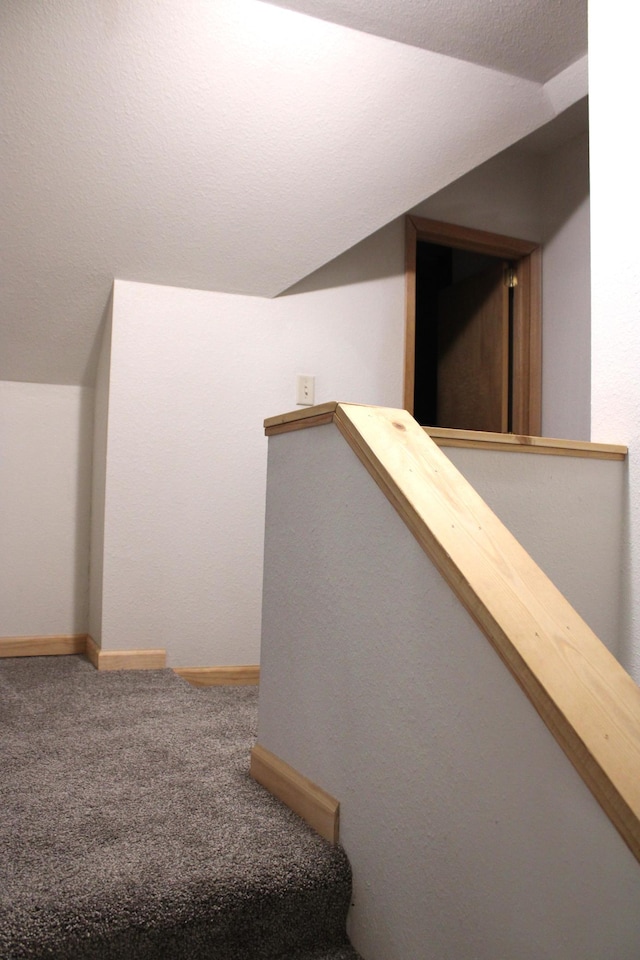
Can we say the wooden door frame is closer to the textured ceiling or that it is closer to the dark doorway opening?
the dark doorway opening

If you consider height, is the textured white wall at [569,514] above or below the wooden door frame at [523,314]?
below

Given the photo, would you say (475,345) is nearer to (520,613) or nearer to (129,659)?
(129,659)

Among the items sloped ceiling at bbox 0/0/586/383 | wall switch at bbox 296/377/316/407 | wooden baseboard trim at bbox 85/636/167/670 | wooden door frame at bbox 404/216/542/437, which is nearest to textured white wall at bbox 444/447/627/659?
sloped ceiling at bbox 0/0/586/383

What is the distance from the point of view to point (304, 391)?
2885 mm

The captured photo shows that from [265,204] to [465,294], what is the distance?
1738mm

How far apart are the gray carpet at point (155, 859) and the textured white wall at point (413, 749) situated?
3.7 inches

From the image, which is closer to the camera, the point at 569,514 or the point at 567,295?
the point at 569,514

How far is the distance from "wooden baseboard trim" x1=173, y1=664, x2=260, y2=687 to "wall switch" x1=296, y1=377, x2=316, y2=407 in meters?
0.95

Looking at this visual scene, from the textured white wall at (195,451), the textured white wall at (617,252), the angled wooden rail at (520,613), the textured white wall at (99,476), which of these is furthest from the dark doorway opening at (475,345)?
the angled wooden rail at (520,613)

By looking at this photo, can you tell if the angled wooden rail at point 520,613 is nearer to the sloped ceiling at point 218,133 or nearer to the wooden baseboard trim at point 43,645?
the sloped ceiling at point 218,133

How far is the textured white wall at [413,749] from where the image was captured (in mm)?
827

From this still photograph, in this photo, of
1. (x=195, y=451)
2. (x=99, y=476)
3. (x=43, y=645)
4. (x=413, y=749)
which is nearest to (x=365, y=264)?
(x=195, y=451)

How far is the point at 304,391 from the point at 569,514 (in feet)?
4.75

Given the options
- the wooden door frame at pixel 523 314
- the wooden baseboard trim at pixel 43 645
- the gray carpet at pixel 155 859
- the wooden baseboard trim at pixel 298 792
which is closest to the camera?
the gray carpet at pixel 155 859
